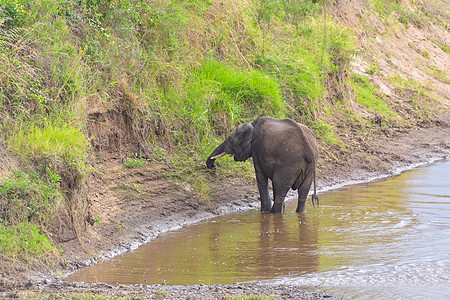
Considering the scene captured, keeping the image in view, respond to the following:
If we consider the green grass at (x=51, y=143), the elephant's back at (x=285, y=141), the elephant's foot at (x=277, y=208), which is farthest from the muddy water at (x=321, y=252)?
the green grass at (x=51, y=143)

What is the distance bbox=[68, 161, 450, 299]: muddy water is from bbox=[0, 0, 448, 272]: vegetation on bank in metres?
Result: 1.17

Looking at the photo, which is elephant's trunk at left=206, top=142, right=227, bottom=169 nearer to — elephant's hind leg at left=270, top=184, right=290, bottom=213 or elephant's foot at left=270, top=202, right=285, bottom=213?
elephant's hind leg at left=270, top=184, right=290, bottom=213

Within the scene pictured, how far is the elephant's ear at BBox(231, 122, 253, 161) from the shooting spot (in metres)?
10.8

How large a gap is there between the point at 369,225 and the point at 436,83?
14.2 metres

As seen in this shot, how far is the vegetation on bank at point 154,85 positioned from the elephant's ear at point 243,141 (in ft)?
2.49

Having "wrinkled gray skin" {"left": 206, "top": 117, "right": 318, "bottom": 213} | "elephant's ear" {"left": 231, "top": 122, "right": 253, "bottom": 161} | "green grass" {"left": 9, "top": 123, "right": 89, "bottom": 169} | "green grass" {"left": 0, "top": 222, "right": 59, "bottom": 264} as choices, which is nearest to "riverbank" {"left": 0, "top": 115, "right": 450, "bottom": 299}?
"green grass" {"left": 0, "top": 222, "right": 59, "bottom": 264}

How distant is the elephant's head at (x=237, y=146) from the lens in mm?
10758

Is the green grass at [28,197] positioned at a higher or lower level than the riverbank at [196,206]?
higher

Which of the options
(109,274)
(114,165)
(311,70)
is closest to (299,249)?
(109,274)

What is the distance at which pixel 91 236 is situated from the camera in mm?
7922

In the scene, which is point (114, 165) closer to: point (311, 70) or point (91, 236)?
point (91, 236)

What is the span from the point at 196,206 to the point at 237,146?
4.21ft

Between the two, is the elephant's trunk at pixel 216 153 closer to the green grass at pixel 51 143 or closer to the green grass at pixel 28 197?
the green grass at pixel 51 143

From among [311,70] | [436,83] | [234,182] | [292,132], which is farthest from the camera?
[436,83]
